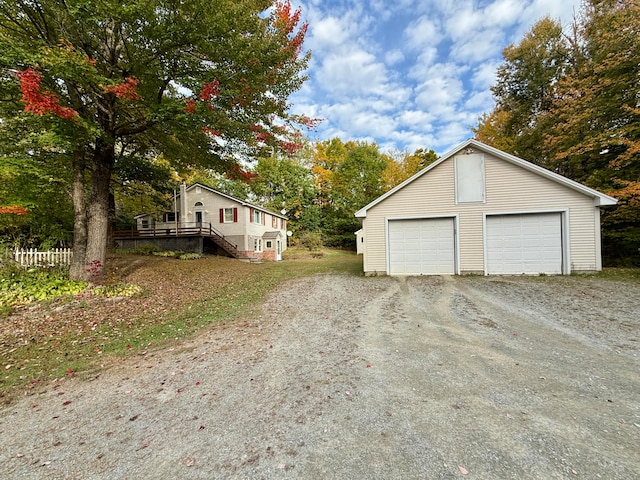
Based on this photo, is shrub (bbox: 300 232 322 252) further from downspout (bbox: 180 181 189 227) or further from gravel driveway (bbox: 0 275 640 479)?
gravel driveway (bbox: 0 275 640 479)

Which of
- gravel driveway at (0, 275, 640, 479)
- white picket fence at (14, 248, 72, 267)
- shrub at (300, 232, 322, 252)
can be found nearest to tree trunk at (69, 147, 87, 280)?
white picket fence at (14, 248, 72, 267)

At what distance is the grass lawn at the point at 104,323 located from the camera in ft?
13.3

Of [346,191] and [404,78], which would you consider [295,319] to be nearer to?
[404,78]

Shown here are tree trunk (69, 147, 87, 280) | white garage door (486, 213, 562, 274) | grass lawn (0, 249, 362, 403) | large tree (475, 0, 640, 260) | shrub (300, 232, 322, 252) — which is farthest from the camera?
shrub (300, 232, 322, 252)

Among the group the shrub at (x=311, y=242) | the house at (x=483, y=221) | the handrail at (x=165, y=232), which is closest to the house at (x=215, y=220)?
the handrail at (x=165, y=232)

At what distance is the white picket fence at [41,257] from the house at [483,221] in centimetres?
1067

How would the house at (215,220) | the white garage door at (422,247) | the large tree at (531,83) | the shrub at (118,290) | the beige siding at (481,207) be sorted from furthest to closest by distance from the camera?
the house at (215,220)
the large tree at (531,83)
the white garage door at (422,247)
the beige siding at (481,207)
the shrub at (118,290)

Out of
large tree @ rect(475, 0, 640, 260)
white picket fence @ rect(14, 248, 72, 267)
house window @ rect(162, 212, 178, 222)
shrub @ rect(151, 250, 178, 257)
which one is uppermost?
large tree @ rect(475, 0, 640, 260)

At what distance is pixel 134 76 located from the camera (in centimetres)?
752

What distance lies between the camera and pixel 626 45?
11.6 meters

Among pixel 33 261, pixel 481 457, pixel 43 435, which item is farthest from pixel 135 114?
pixel 481 457

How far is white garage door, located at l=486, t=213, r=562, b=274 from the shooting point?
10211 mm

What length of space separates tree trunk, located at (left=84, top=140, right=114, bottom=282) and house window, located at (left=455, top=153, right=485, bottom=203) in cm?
1196

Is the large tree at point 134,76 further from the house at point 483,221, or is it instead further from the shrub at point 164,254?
the shrub at point 164,254
